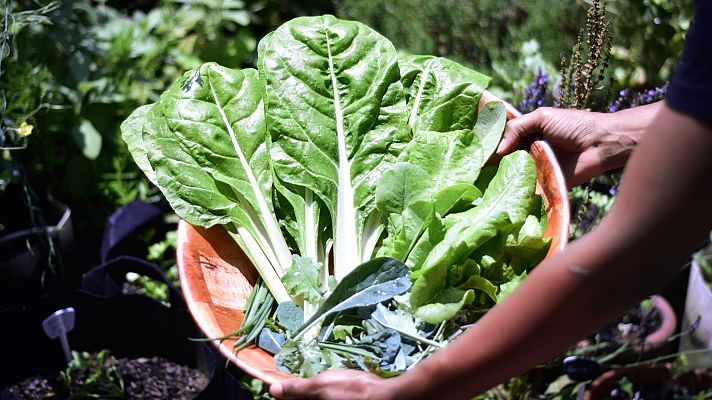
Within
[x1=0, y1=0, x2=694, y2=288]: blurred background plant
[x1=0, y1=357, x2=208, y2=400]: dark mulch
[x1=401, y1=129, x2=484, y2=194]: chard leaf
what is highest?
[x1=401, y1=129, x2=484, y2=194]: chard leaf

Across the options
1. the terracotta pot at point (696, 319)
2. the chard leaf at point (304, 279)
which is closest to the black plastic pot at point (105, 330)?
the chard leaf at point (304, 279)

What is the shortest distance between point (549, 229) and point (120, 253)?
51.1 inches

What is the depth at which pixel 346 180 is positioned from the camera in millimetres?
1435

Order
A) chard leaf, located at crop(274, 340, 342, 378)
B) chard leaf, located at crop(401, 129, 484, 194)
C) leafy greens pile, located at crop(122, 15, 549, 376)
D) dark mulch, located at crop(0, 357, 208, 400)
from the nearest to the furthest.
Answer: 1. chard leaf, located at crop(274, 340, 342, 378)
2. leafy greens pile, located at crop(122, 15, 549, 376)
3. chard leaf, located at crop(401, 129, 484, 194)
4. dark mulch, located at crop(0, 357, 208, 400)

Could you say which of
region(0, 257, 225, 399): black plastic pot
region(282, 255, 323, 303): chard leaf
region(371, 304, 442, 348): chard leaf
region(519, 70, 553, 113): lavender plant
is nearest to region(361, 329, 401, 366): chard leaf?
region(371, 304, 442, 348): chard leaf

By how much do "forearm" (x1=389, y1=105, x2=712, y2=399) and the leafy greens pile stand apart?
28 cm

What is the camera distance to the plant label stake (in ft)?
5.61

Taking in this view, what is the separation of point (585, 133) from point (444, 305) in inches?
17.8

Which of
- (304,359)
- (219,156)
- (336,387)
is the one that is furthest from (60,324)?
(336,387)

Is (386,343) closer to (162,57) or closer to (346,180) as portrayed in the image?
(346,180)

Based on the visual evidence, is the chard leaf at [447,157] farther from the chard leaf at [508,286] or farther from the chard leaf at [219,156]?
the chard leaf at [219,156]

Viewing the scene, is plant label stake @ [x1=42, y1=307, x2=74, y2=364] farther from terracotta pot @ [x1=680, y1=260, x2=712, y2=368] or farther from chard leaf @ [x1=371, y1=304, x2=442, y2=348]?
terracotta pot @ [x1=680, y1=260, x2=712, y2=368]

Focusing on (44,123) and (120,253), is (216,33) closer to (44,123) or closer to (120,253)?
(44,123)

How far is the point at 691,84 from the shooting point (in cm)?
73
